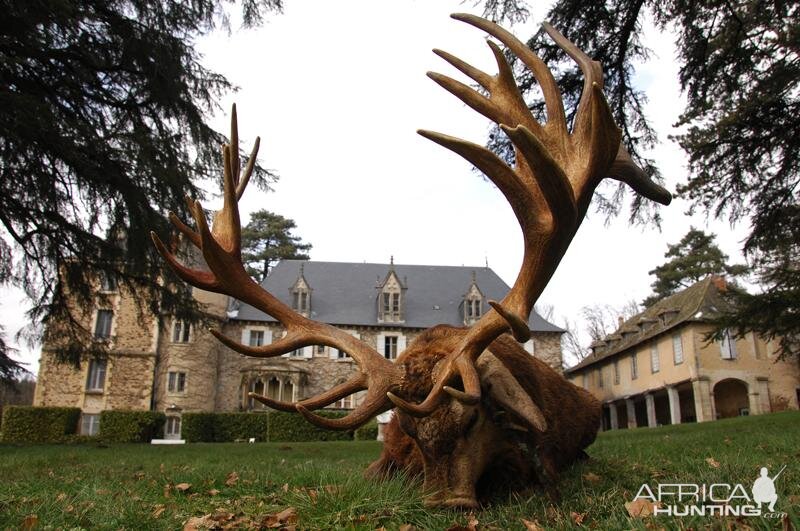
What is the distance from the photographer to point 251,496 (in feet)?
14.4

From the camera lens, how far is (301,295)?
4031cm

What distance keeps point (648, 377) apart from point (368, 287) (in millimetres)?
18945

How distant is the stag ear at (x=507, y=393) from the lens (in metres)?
3.44

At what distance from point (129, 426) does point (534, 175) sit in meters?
30.4

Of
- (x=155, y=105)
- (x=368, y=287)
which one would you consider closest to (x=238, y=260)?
(x=155, y=105)

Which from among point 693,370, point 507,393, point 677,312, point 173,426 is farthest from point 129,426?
point 507,393

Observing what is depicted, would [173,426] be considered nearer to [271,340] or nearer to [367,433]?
[271,340]

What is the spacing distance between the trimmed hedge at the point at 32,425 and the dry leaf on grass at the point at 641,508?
108 feet

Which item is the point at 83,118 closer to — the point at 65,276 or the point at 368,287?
the point at 65,276

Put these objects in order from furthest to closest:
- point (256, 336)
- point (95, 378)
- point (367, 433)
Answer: point (256, 336) < point (95, 378) < point (367, 433)

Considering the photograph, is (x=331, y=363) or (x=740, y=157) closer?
(x=740, y=157)

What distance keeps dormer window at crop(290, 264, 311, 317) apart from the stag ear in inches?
1440

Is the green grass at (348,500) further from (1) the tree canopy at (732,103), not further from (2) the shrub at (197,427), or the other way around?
(2) the shrub at (197,427)

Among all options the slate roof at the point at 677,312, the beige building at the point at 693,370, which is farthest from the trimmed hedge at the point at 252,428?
the slate roof at the point at 677,312
